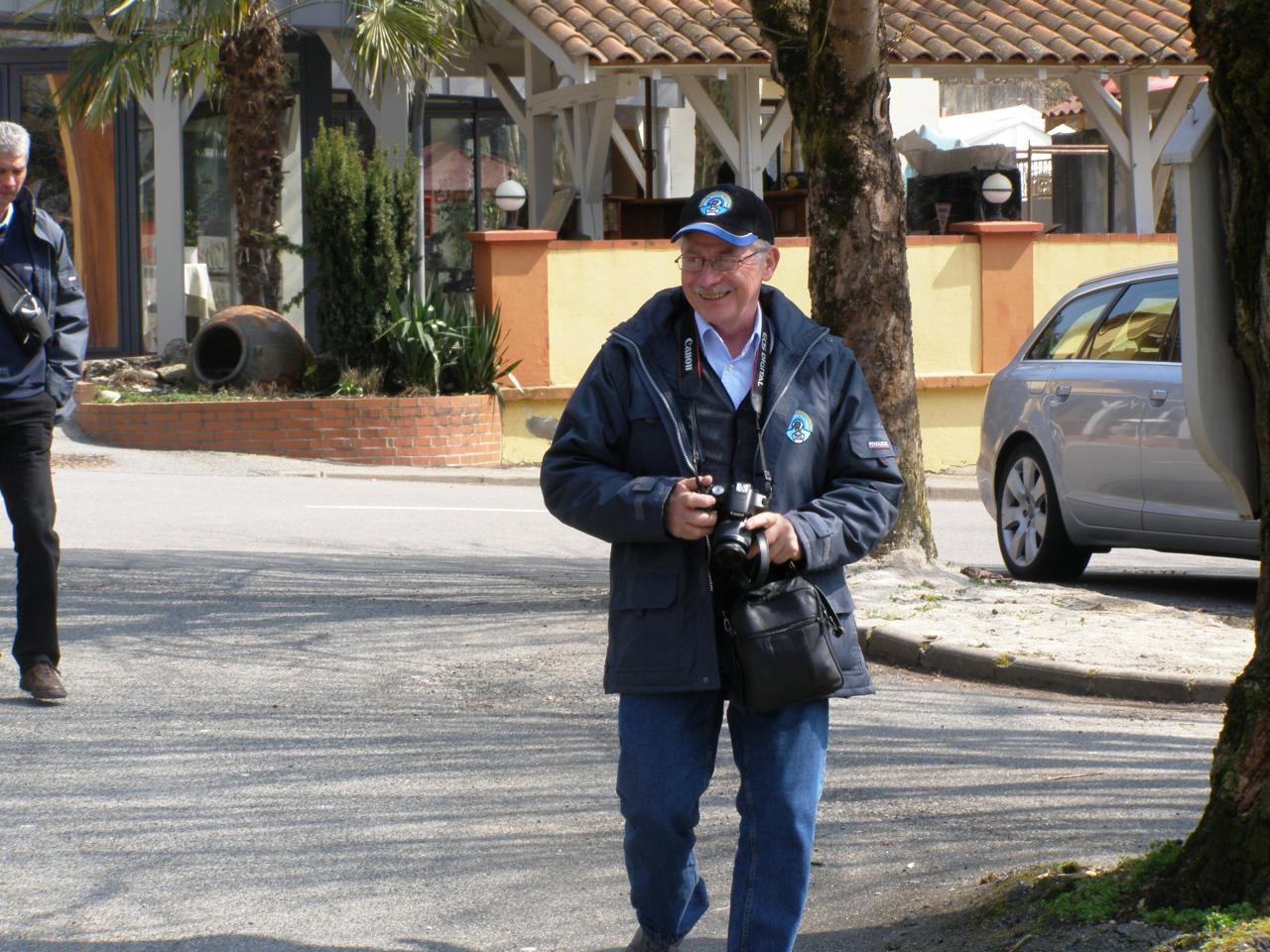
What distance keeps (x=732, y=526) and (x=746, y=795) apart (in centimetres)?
61

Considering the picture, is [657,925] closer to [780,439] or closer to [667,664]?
[667,664]

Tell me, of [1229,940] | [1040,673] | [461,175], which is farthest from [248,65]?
[1229,940]

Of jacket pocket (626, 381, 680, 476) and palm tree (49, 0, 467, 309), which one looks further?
palm tree (49, 0, 467, 309)

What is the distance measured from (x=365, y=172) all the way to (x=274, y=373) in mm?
2106

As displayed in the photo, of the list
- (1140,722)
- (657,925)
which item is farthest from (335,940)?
(1140,722)

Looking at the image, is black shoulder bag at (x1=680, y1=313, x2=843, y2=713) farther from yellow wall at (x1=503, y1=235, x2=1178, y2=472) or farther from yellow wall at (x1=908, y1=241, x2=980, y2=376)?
yellow wall at (x1=908, y1=241, x2=980, y2=376)

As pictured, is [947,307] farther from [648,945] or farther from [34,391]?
[648,945]

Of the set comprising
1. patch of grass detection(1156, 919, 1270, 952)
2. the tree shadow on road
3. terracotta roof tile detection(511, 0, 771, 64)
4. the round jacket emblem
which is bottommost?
the tree shadow on road

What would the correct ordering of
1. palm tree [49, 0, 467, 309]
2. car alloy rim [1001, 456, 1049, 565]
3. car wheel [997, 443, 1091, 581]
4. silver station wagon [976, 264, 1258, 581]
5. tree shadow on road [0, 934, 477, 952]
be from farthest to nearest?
palm tree [49, 0, 467, 309], car alloy rim [1001, 456, 1049, 565], car wheel [997, 443, 1091, 581], silver station wagon [976, 264, 1258, 581], tree shadow on road [0, 934, 477, 952]

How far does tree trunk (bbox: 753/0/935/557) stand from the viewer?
925 cm

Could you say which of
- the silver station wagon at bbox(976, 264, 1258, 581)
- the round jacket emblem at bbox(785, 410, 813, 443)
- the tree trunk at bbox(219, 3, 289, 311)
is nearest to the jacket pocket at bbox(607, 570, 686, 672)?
the round jacket emblem at bbox(785, 410, 813, 443)

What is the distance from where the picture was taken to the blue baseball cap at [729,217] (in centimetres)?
379

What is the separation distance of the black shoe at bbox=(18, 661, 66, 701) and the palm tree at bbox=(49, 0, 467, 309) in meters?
12.2

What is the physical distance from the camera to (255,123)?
736 inches
